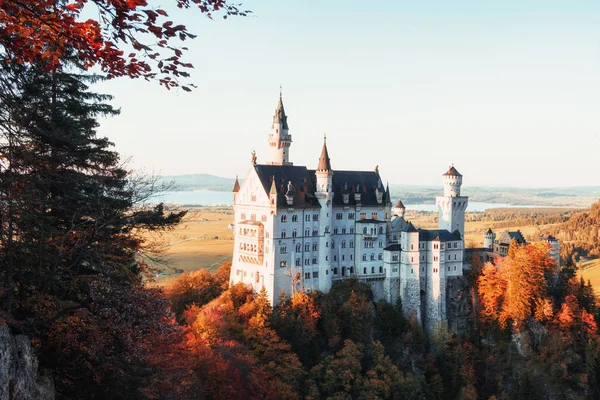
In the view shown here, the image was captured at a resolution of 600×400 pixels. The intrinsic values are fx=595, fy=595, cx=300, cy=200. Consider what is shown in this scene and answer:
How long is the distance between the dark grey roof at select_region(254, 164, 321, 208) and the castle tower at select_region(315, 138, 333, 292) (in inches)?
41.4

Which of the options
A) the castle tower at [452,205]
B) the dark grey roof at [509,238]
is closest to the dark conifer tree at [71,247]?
the castle tower at [452,205]

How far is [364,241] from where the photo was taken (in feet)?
264

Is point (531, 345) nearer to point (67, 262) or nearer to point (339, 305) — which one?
point (339, 305)

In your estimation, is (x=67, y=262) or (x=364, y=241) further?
(x=364, y=241)

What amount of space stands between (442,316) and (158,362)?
54.1 m

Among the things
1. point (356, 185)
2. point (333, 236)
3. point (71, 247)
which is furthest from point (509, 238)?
point (71, 247)

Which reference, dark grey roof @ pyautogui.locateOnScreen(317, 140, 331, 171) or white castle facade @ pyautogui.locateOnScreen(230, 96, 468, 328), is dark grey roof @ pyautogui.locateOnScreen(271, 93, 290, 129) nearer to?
white castle facade @ pyautogui.locateOnScreen(230, 96, 468, 328)

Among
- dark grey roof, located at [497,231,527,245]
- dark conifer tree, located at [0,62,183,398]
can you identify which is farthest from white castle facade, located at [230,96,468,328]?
dark conifer tree, located at [0,62,183,398]

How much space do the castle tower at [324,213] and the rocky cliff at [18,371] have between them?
5520 cm

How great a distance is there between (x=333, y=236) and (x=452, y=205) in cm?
2076

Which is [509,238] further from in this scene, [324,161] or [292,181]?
[292,181]

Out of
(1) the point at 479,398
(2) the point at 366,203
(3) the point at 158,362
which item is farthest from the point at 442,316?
(3) the point at 158,362

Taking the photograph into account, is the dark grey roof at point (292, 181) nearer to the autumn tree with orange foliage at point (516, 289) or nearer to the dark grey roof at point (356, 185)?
the dark grey roof at point (356, 185)

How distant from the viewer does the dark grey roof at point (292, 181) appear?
7331 centimetres
